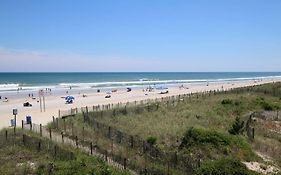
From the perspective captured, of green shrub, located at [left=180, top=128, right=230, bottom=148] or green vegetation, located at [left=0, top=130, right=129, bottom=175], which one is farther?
green shrub, located at [left=180, top=128, right=230, bottom=148]

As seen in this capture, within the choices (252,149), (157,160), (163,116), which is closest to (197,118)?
(163,116)

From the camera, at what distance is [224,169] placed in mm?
19422

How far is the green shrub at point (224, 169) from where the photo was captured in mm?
19156

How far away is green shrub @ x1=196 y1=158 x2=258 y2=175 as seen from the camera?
62.8 feet

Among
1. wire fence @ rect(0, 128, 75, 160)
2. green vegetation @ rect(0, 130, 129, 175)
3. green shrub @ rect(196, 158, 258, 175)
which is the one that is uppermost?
wire fence @ rect(0, 128, 75, 160)

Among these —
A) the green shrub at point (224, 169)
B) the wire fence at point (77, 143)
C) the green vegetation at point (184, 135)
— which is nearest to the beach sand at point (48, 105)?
the wire fence at point (77, 143)

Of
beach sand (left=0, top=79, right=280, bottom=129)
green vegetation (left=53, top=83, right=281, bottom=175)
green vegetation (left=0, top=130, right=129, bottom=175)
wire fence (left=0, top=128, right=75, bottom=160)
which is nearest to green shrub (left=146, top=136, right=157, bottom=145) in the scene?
green vegetation (left=53, top=83, right=281, bottom=175)

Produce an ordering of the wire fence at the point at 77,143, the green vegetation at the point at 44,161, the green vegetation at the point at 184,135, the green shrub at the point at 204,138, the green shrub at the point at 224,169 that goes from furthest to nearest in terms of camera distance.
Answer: the green shrub at the point at 204,138 < the wire fence at the point at 77,143 < the green vegetation at the point at 184,135 < the green shrub at the point at 224,169 < the green vegetation at the point at 44,161

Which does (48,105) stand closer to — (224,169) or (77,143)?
(77,143)

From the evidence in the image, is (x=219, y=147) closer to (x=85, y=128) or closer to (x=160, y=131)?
(x=160, y=131)

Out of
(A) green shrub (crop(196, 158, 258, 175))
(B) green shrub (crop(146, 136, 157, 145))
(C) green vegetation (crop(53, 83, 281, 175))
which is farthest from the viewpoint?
(B) green shrub (crop(146, 136, 157, 145))

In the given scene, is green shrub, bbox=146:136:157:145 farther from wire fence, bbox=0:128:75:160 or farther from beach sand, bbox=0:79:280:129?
beach sand, bbox=0:79:280:129

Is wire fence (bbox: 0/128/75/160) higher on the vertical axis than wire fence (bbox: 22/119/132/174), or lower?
higher

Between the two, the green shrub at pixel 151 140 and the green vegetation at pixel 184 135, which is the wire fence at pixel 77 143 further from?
the green shrub at pixel 151 140
